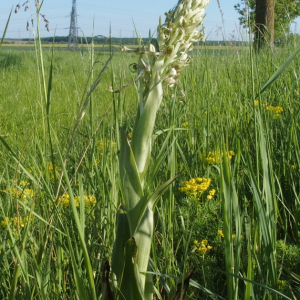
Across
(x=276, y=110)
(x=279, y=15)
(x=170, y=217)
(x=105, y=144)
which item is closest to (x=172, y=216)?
(x=170, y=217)

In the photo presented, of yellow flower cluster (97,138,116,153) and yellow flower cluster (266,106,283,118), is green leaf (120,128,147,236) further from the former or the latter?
yellow flower cluster (266,106,283,118)

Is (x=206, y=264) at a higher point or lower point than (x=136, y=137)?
lower

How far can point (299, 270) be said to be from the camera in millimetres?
1109

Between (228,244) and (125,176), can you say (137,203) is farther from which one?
(228,244)

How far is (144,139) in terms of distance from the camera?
715 mm

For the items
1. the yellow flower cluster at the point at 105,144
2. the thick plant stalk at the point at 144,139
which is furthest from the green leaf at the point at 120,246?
the yellow flower cluster at the point at 105,144

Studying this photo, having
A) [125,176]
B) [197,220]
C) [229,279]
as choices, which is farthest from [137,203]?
[197,220]

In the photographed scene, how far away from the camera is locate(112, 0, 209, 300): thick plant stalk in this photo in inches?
27.7

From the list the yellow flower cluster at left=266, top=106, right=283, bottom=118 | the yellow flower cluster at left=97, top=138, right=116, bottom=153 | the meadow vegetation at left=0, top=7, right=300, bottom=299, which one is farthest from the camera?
the yellow flower cluster at left=266, top=106, right=283, bottom=118

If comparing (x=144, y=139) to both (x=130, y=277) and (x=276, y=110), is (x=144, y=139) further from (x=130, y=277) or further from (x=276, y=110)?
(x=276, y=110)

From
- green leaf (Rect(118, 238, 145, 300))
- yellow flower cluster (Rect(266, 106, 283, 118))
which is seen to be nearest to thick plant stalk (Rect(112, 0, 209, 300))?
green leaf (Rect(118, 238, 145, 300))

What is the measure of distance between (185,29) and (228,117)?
1.30 metres

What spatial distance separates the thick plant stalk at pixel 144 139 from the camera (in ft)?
2.31

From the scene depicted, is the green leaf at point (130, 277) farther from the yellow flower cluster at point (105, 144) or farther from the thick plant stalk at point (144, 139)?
the yellow flower cluster at point (105, 144)
